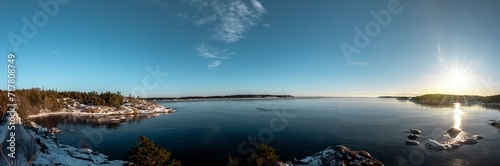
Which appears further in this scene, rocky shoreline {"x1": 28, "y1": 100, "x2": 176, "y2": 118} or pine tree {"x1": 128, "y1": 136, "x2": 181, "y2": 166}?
rocky shoreline {"x1": 28, "y1": 100, "x2": 176, "y2": 118}

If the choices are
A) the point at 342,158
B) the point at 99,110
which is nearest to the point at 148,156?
the point at 342,158

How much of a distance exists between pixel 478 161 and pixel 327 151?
1274 inches

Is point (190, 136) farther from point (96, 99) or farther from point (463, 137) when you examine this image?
point (96, 99)

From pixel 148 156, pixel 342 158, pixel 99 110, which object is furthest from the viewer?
pixel 99 110

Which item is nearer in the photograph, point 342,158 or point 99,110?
point 342,158

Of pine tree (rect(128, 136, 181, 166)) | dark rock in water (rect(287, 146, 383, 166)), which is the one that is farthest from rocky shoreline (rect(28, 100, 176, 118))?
dark rock in water (rect(287, 146, 383, 166))

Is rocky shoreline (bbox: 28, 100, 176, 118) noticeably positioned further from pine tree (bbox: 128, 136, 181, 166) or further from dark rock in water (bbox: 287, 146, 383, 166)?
dark rock in water (bbox: 287, 146, 383, 166)

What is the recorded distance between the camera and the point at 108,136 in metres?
78.2

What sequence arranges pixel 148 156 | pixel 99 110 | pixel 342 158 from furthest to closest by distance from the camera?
pixel 99 110 → pixel 342 158 → pixel 148 156

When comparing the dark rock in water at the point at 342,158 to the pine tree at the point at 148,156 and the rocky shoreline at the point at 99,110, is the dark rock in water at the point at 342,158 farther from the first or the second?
the rocky shoreline at the point at 99,110

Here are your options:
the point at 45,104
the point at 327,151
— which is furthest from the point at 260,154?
the point at 45,104

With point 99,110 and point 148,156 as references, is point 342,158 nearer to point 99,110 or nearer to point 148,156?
point 148,156

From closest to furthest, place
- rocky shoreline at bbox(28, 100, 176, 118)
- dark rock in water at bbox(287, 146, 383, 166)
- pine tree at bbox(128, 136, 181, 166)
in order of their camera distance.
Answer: pine tree at bbox(128, 136, 181, 166)
dark rock in water at bbox(287, 146, 383, 166)
rocky shoreline at bbox(28, 100, 176, 118)

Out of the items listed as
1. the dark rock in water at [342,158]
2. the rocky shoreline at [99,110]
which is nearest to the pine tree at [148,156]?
the dark rock in water at [342,158]
